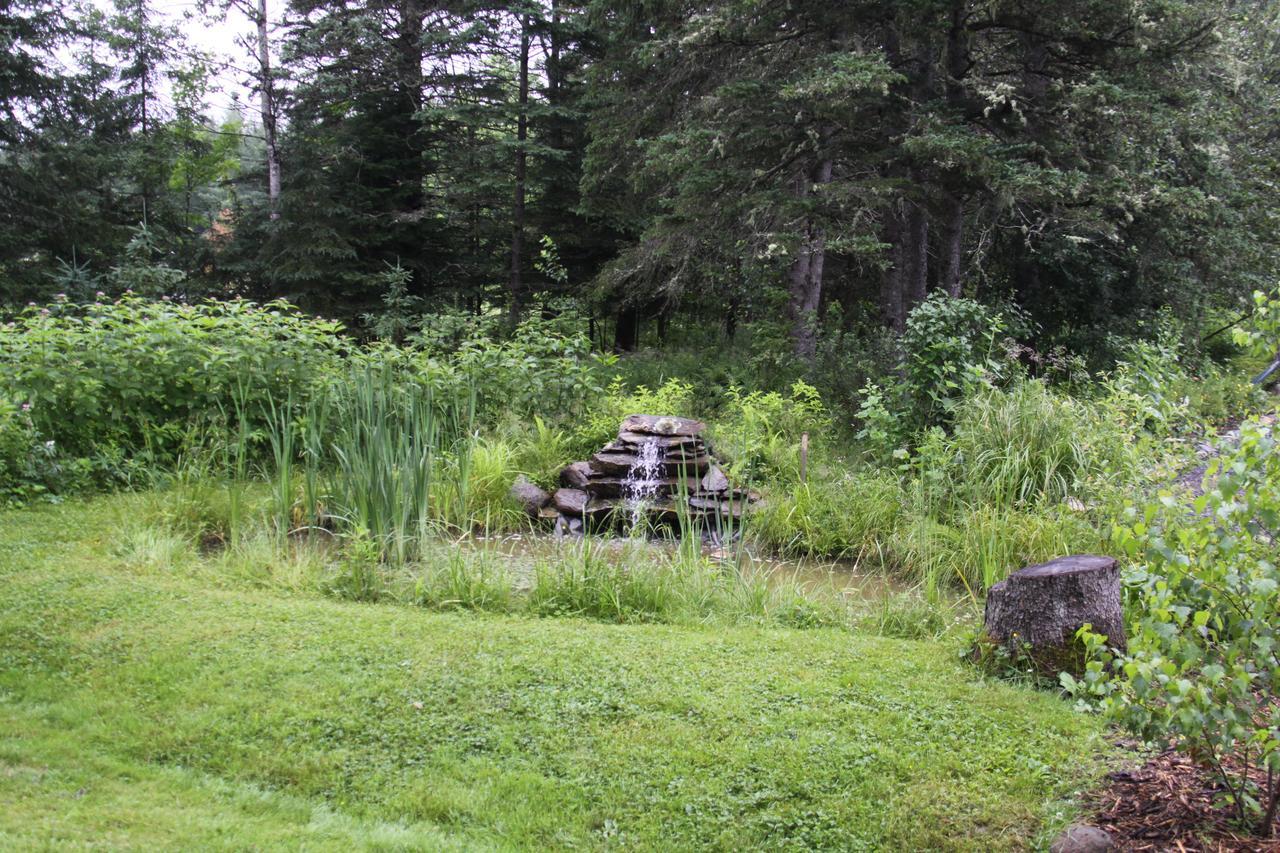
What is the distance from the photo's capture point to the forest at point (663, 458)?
2.54 m

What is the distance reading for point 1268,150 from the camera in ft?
41.4

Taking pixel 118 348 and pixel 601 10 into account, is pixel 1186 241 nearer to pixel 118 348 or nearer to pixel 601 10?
pixel 601 10

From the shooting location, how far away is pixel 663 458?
677 cm

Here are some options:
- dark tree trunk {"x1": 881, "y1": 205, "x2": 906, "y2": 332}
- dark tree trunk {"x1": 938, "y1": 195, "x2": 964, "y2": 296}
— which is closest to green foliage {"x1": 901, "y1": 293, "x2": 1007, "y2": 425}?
dark tree trunk {"x1": 938, "y1": 195, "x2": 964, "y2": 296}

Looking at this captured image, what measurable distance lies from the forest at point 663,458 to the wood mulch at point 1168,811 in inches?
0.5

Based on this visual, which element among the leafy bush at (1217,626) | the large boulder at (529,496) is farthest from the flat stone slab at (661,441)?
the leafy bush at (1217,626)

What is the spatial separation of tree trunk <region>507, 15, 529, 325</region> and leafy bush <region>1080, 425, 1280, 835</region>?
12.9m

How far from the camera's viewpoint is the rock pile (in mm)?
6445

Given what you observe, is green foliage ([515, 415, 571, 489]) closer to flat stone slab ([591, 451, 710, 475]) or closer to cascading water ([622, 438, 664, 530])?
flat stone slab ([591, 451, 710, 475])

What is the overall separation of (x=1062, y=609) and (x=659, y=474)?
12.2ft

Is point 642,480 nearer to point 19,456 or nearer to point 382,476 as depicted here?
point 382,476

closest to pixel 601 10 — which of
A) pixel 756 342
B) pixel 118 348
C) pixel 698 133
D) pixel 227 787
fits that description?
pixel 698 133

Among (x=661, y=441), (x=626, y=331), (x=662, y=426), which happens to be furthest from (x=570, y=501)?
(x=626, y=331)

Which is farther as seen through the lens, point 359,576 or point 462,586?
point 359,576
